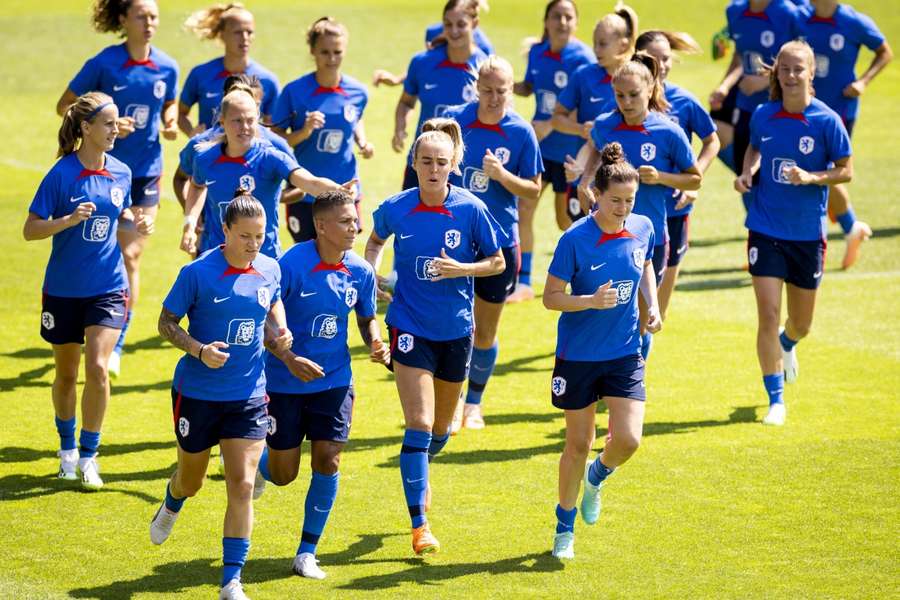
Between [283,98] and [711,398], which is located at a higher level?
[283,98]

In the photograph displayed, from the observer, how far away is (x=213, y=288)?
729cm

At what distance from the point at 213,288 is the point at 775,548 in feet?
11.5

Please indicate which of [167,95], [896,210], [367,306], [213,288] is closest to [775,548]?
[367,306]

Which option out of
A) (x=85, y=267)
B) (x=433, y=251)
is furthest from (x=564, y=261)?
(x=85, y=267)

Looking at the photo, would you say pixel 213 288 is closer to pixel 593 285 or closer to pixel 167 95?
pixel 593 285

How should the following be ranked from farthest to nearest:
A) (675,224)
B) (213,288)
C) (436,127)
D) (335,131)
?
(335,131) < (675,224) < (436,127) < (213,288)

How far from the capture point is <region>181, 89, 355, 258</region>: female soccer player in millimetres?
9438

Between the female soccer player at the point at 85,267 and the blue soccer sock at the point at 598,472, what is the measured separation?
3163 millimetres

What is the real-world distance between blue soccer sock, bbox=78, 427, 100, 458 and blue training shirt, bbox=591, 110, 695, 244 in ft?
Answer: 13.2

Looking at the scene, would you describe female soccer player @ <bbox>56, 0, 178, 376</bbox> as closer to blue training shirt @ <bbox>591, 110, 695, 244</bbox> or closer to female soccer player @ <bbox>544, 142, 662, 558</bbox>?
blue training shirt @ <bbox>591, 110, 695, 244</bbox>

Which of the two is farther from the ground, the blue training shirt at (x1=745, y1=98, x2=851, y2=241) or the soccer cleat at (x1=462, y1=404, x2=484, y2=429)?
the blue training shirt at (x1=745, y1=98, x2=851, y2=241)

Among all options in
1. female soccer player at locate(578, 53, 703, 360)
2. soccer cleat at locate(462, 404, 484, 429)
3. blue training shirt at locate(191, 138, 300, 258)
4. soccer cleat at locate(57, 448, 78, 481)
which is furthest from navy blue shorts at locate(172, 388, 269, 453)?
female soccer player at locate(578, 53, 703, 360)

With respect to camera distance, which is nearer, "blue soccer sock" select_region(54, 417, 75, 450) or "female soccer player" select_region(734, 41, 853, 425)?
"blue soccer sock" select_region(54, 417, 75, 450)

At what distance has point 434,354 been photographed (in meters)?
8.29
